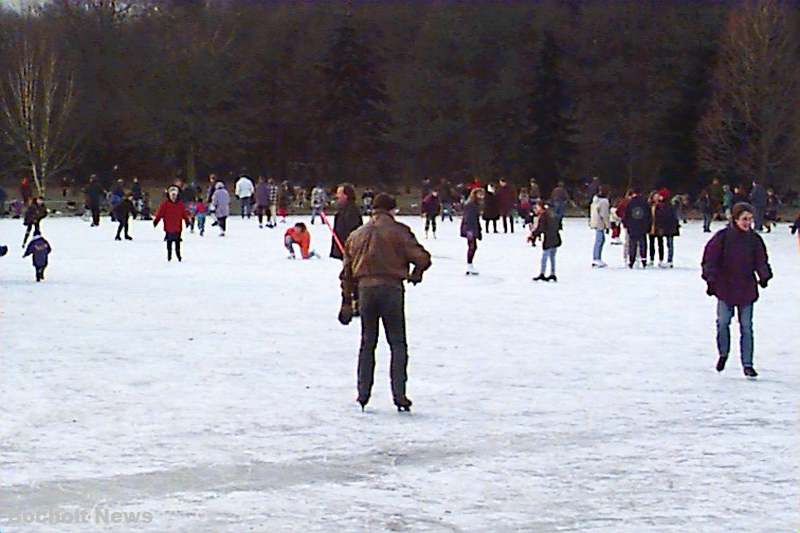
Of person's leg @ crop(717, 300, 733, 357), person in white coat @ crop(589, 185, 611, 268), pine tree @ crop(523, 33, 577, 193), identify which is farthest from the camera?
pine tree @ crop(523, 33, 577, 193)

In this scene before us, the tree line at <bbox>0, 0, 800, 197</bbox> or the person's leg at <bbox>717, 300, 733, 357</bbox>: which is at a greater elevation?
the tree line at <bbox>0, 0, 800, 197</bbox>

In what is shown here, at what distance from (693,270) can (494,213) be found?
12.6 metres

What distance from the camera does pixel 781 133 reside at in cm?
5375

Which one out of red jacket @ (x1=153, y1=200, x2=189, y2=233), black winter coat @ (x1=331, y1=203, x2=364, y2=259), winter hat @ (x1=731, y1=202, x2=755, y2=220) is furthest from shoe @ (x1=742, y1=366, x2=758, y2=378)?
red jacket @ (x1=153, y1=200, x2=189, y2=233)

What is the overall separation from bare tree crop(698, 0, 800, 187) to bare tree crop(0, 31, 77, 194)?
2438 cm

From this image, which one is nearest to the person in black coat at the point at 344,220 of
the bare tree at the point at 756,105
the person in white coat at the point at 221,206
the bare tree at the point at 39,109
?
the person in white coat at the point at 221,206

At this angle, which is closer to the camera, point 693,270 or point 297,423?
point 297,423

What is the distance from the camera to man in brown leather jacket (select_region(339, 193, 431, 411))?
32.0 ft

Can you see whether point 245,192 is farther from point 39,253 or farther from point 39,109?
point 39,253

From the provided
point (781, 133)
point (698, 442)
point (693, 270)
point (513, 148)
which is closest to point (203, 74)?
point (513, 148)

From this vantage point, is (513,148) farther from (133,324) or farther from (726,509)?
(726,509)

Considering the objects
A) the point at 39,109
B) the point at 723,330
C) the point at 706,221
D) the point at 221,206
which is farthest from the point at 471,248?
the point at 39,109

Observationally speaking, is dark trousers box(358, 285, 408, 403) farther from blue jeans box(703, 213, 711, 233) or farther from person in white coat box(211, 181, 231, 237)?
blue jeans box(703, 213, 711, 233)

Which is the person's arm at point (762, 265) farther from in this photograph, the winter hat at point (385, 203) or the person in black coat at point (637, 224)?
the person in black coat at point (637, 224)
